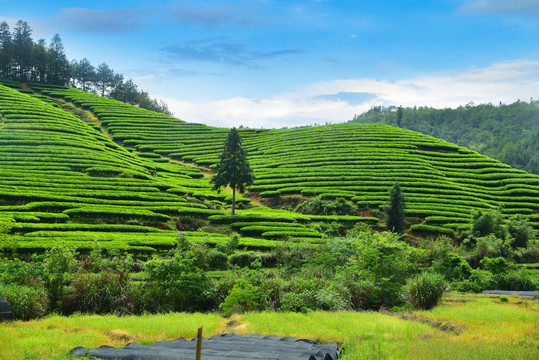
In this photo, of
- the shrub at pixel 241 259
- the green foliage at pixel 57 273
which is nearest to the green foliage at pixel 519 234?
the shrub at pixel 241 259

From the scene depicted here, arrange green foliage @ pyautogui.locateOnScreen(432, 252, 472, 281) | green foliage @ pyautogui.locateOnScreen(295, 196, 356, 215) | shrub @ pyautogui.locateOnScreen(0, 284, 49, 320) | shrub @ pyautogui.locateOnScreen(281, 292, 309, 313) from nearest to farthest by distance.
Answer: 1. shrub @ pyautogui.locateOnScreen(0, 284, 49, 320)
2. shrub @ pyautogui.locateOnScreen(281, 292, 309, 313)
3. green foliage @ pyautogui.locateOnScreen(432, 252, 472, 281)
4. green foliage @ pyautogui.locateOnScreen(295, 196, 356, 215)

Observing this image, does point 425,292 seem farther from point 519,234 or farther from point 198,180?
point 198,180

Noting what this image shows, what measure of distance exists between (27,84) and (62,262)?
336 ft

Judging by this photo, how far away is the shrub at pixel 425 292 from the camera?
53.4 feet

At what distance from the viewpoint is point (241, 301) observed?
15.2 metres

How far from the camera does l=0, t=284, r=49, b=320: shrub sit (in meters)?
13.7

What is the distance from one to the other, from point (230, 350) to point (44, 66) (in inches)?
4619

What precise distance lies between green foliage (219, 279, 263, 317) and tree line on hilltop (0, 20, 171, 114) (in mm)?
109778

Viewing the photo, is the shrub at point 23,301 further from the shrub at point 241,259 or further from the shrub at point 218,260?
the shrub at point 241,259

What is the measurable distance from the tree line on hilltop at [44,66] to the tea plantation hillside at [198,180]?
1155 centimetres

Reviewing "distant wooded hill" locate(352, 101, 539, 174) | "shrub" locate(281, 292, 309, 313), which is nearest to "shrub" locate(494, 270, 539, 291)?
"shrub" locate(281, 292, 309, 313)

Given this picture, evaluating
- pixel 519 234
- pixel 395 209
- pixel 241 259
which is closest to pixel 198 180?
pixel 395 209

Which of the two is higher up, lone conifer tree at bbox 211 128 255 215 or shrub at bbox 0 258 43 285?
lone conifer tree at bbox 211 128 255 215

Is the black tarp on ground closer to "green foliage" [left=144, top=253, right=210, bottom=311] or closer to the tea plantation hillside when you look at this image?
"green foliage" [left=144, top=253, right=210, bottom=311]
